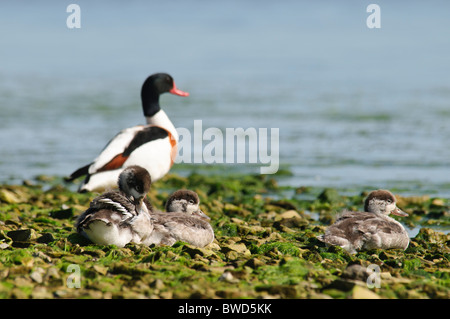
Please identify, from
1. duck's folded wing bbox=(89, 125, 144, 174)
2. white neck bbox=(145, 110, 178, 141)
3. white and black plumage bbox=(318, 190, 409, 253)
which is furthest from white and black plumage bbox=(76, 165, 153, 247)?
white neck bbox=(145, 110, 178, 141)

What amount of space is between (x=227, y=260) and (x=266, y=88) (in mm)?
16761

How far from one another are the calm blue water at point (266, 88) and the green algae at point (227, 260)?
2.91m

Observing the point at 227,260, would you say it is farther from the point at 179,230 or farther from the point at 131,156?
the point at 131,156

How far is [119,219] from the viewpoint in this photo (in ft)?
19.5

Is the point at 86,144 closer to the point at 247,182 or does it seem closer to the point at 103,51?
the point at 247,182

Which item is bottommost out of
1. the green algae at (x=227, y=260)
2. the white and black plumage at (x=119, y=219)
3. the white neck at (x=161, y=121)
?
the green algae at (x=227, y=260)

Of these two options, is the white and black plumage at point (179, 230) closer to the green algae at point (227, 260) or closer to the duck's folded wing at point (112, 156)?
the green algae at point (227, 260)

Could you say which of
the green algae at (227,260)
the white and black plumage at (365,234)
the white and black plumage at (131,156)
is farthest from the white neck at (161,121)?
the white and black plumage at (365,234)

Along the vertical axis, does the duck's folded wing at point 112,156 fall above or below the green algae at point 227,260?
above

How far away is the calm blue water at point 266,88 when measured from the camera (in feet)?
41.8

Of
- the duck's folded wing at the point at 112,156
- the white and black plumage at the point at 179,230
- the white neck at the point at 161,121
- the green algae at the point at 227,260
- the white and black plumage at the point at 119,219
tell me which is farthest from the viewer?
the white neck at the point at 161,121

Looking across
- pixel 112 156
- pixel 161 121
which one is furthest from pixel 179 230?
pixel 161 121

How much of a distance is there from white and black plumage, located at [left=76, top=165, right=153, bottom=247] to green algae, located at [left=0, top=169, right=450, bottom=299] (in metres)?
0.09
